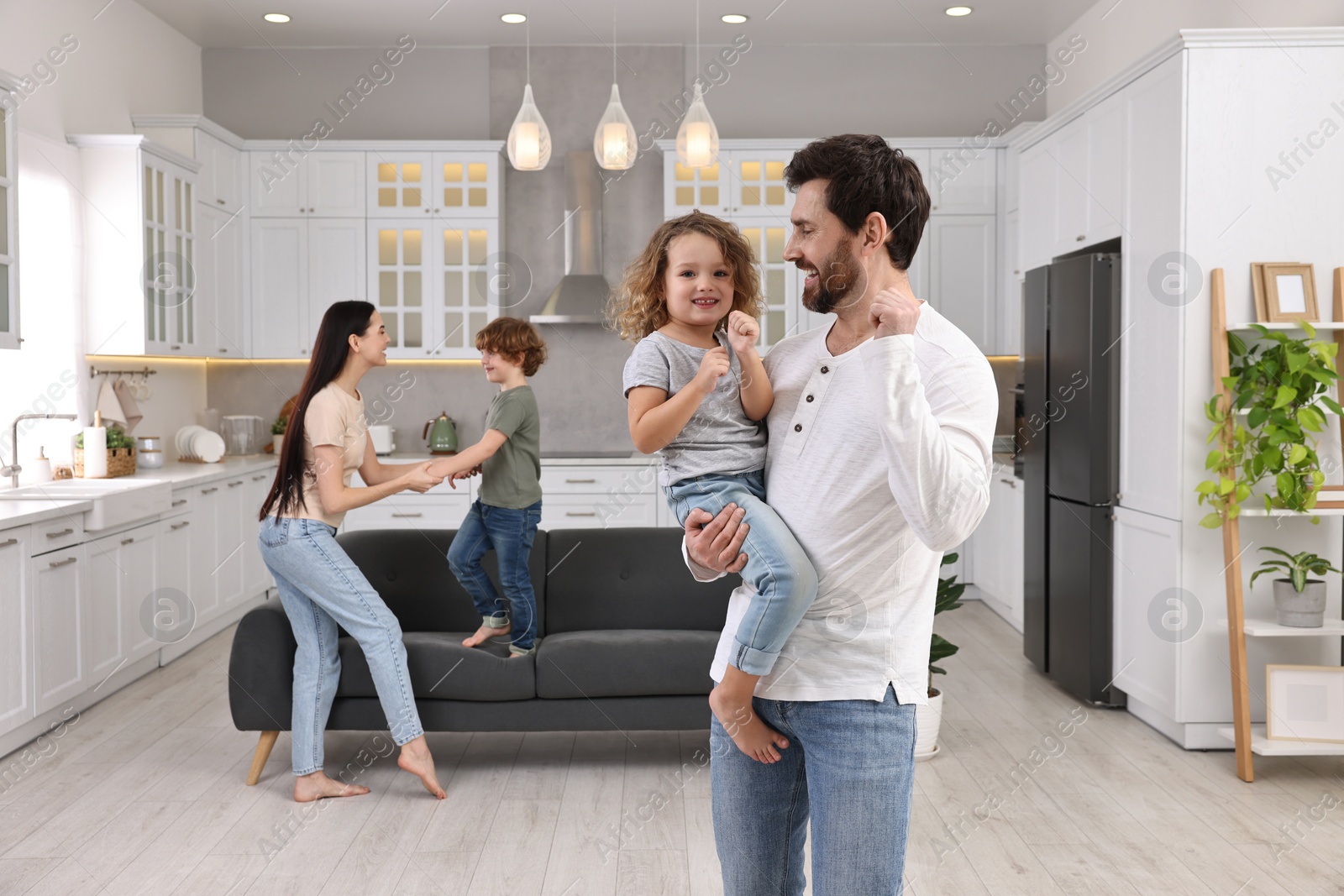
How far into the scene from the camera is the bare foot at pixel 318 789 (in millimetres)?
3166

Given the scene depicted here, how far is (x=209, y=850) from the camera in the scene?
2.83 m

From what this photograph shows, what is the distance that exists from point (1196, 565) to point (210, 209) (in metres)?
5.13

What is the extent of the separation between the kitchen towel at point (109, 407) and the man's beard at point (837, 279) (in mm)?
4561

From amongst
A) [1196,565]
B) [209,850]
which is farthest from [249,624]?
[1196,565]

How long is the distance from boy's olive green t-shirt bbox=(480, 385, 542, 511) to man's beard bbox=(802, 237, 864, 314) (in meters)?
2.08

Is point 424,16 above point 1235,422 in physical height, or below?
above

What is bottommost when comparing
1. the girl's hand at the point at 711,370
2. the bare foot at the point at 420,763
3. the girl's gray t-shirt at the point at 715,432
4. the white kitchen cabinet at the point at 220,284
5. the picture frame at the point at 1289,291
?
the bare foot at the point at 420,763

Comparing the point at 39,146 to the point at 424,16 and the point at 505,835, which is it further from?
the point at 505,835

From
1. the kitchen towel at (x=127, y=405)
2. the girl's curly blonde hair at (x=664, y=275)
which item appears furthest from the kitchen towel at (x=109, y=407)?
the girl's curly blonde hair at (x=664, y=275)

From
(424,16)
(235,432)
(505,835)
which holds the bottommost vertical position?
(505,835)

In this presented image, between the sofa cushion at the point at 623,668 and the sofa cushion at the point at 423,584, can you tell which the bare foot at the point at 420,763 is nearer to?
the sofa cushion at the point at 623,668

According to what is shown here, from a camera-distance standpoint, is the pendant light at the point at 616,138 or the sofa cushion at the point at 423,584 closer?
the sofa cushion at the point at 423,584

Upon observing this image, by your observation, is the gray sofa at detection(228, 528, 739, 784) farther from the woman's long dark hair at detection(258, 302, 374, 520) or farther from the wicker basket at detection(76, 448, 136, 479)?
the wicker basket at detection(76, 448, 136, 479)

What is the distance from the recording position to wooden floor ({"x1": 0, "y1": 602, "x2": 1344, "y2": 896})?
266 cm
